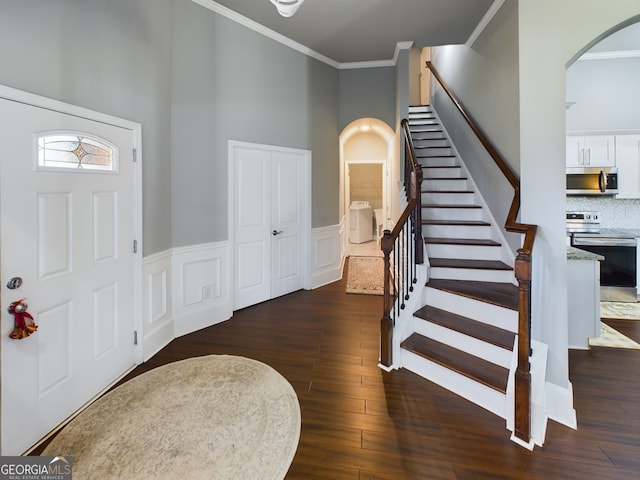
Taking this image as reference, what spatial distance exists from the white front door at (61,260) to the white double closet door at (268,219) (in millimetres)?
1489

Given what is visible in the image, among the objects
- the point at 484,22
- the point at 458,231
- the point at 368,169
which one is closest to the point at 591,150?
the point at 484,22

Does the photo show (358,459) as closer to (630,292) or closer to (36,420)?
(36,420)

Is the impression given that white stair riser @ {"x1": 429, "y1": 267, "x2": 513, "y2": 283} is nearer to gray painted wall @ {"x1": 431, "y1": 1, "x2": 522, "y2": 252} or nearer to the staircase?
the staircase

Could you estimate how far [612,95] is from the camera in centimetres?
450

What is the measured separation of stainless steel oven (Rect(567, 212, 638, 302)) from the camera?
4.39 meters

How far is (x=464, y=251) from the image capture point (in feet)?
11.4

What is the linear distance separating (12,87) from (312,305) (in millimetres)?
3394

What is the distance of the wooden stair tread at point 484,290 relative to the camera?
2.63m

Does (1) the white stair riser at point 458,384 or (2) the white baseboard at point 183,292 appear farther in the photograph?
(2) the white baseboard at point 183,292

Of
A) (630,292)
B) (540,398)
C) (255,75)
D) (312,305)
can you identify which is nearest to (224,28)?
(255,75)

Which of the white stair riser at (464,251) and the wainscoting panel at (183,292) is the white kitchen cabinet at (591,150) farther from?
the wainscoting panel at (183,292)

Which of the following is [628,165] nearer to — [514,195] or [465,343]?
[514,195]

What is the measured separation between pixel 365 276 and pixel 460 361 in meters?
3.09

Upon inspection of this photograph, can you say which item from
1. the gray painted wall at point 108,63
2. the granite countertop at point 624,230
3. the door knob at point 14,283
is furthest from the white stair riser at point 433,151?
the door knob at point 14,283
